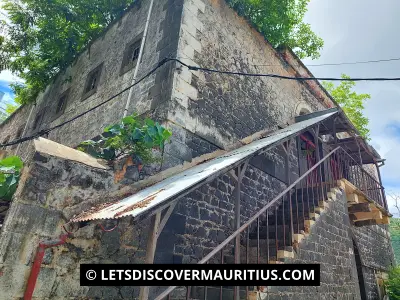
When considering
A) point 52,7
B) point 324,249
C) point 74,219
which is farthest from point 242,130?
point 52,7

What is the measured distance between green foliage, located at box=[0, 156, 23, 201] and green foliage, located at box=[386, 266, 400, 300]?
39.9 ft

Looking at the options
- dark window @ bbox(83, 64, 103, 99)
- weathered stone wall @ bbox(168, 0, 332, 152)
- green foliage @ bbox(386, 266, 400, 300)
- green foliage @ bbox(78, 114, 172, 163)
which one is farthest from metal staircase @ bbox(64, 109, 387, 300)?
dark window @ bbox(83, 64, 103, 99)

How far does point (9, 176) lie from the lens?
3.33 m

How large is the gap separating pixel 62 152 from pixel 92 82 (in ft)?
16.2

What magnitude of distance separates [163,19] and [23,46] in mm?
5939

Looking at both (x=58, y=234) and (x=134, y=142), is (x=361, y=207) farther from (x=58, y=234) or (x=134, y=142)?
(x=58, y=234)

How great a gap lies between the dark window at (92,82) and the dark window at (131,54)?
121 centimetres

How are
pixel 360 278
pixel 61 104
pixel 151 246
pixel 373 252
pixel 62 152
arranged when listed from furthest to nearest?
pixel 373 252
pixel 360 278
pixel 61 104
pixel 62 152
pixel 151 246

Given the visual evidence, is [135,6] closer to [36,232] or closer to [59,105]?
[59,105]

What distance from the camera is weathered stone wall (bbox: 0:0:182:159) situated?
218 inches

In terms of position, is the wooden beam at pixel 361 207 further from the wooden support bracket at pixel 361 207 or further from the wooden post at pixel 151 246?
the wooden post at pixel 151 246

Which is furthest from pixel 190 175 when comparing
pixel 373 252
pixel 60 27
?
pixel 373 252

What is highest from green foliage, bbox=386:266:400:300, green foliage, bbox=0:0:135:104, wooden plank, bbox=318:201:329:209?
green foliage, bbox=0:0:135:104

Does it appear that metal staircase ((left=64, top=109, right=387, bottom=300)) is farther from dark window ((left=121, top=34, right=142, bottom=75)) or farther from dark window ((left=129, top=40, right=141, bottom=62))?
dark window ((left=129, top=40, right=141, bottom=62))
